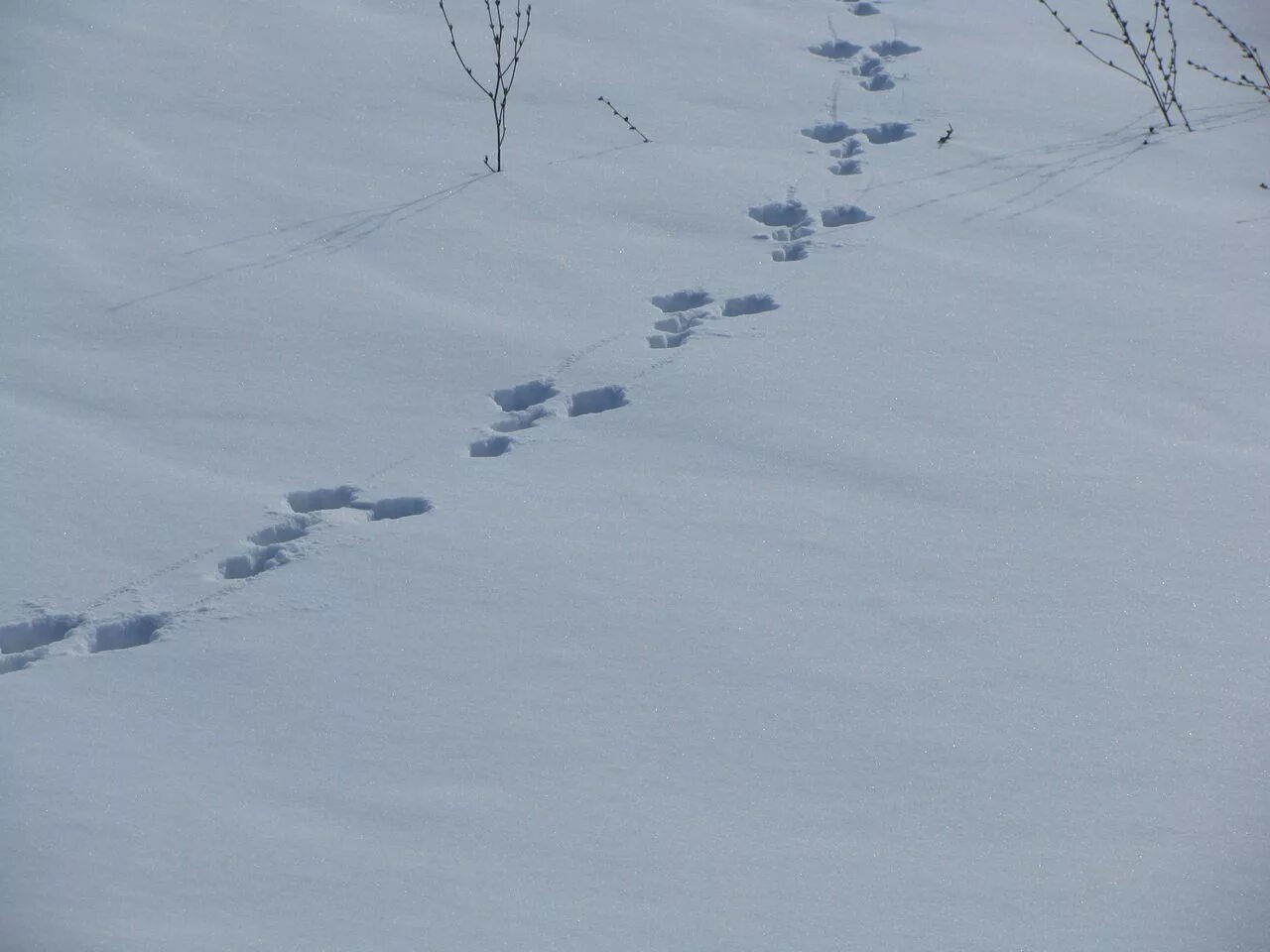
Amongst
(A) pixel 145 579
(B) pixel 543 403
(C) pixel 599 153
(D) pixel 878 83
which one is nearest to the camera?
(A) pixel 145 579

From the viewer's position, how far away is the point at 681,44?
15.0ft

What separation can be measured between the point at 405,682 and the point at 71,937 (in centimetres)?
65

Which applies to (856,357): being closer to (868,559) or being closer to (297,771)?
(868,559)

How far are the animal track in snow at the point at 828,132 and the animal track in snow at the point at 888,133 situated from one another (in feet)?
0.20

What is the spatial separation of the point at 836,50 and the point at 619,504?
272 centimetres

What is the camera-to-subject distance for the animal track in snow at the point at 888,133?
4.02 meters

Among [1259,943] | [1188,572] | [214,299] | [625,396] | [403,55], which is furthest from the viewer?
[403,55]

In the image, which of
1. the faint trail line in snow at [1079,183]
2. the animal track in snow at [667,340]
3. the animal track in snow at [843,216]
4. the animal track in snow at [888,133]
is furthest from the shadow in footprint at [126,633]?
the animal track in snow at [888,133]

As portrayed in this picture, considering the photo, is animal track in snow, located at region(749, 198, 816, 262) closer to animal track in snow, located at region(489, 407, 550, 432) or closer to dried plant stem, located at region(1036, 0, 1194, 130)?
animal track in snow, located at region(489, 407, 550, 432)

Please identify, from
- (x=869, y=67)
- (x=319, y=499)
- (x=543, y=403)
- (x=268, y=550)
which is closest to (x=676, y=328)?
(x=543, y=403)

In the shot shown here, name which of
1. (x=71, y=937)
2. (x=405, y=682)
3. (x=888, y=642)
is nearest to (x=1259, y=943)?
(x=888, y=642)

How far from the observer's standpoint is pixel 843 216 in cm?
358

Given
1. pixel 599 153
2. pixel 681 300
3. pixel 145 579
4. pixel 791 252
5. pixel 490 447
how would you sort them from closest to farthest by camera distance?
pixel 145 579, pixel 490 447, pixel 681 300, pixel 791 252, pixel 599 153

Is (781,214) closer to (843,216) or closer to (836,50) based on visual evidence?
(843,216)
